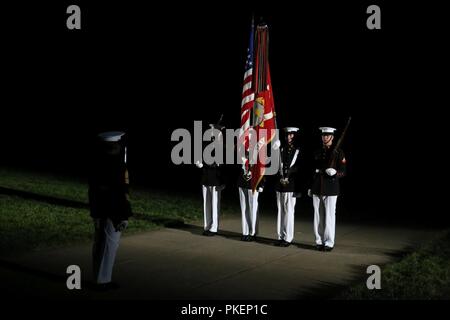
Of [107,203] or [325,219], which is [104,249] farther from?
[325,219]

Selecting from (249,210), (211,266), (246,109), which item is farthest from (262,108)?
(211,266)

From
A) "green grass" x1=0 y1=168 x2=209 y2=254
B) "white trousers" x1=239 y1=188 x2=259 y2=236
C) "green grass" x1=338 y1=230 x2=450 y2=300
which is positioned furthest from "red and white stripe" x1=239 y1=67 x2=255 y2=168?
"green grass" x1=338 y1=230 x2=450 y2=300

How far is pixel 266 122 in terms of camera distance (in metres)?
11.8

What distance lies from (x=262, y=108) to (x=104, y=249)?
16.9 ft

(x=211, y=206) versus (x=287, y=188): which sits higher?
(x=287, y=188)

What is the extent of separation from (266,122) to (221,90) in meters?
25.4

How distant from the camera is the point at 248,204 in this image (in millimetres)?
11672

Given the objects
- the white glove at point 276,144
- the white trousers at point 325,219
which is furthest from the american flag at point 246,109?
the white trousers at point 325,219

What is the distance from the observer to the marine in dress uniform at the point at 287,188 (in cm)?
1119

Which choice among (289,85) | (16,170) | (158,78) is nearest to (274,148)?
(16,170)

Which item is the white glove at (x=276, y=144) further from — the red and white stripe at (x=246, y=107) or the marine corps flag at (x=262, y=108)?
the red and white stripe at (x=246, y=107)

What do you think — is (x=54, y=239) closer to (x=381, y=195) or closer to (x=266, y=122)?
(x=266, y=122)

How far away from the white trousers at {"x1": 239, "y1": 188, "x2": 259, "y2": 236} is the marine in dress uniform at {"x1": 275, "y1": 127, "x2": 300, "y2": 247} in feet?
1.77

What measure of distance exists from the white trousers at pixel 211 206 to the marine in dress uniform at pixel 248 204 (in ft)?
1.91
